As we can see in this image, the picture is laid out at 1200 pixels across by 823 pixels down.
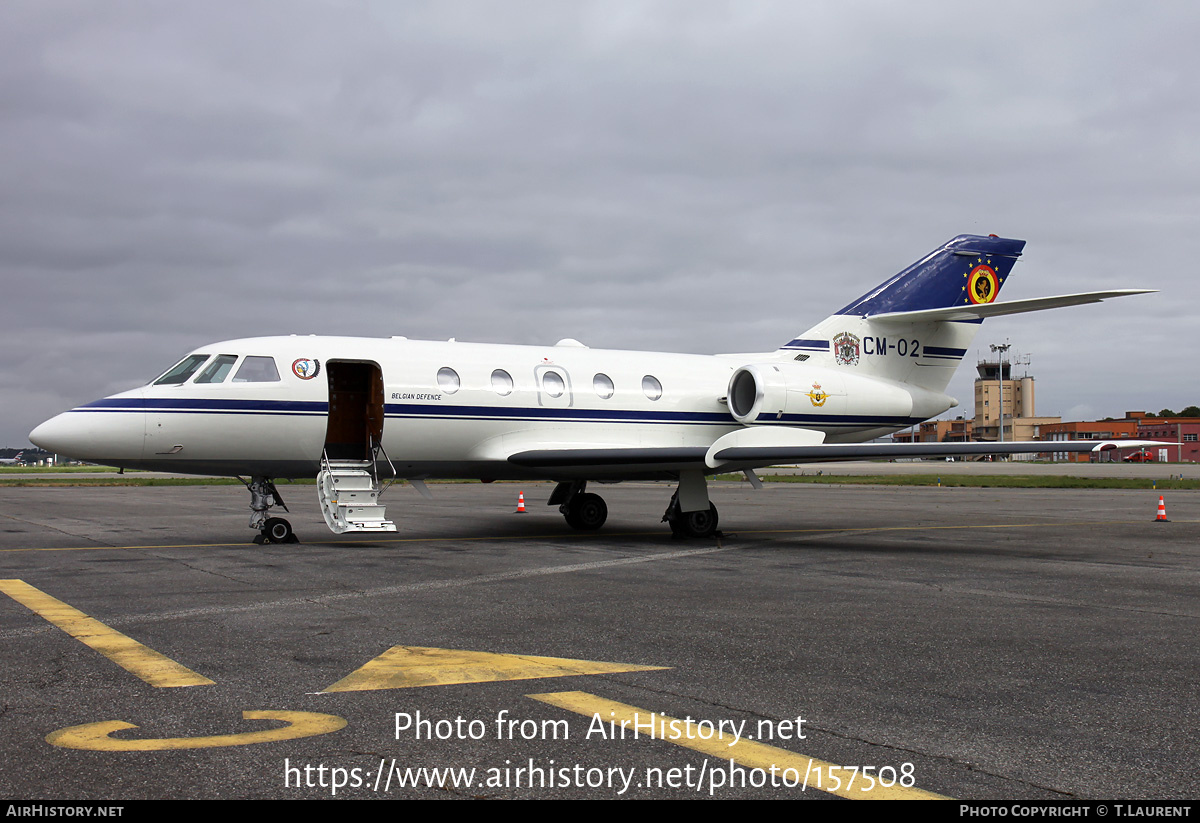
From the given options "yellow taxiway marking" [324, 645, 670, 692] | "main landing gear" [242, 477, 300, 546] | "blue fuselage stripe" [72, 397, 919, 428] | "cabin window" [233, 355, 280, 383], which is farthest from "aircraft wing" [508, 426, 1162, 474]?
"yellow taxiway marking" [324, 645, 670, 692]

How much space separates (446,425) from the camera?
49.1 ft

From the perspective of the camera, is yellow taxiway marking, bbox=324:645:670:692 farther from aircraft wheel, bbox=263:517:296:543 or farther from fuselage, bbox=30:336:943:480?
fuselage, bbox=30:336:943:480

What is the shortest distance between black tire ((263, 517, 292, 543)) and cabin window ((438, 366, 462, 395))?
3166 mm

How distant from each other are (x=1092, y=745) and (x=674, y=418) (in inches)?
508

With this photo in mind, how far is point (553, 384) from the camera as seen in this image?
16000mm

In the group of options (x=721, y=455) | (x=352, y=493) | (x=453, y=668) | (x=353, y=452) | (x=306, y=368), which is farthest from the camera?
(x=353, y=452)

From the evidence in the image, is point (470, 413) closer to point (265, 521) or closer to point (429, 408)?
point (429, 408)

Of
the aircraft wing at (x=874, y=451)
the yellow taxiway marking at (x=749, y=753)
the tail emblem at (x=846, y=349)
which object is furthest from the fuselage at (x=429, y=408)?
the yellow taxiway marking at (x=749, y=753)

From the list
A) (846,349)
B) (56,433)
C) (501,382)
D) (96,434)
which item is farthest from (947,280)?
(56,433)

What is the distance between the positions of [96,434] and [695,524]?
29.9ft

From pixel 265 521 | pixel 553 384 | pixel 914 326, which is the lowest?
pixel 265 521

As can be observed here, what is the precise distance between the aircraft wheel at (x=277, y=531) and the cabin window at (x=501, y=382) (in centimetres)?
387

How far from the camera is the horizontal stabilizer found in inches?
581
